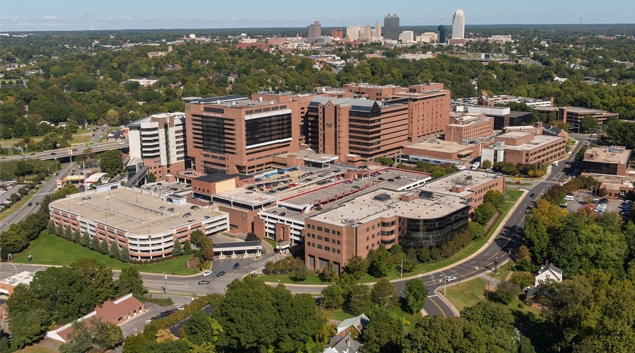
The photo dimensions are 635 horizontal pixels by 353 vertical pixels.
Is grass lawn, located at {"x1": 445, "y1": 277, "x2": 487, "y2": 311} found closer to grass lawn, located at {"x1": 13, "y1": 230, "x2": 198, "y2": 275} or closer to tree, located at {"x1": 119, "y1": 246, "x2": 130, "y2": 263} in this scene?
grass lawn, located at {"x1": 13, "y1": 230, "x2": 198, "y2": 275}

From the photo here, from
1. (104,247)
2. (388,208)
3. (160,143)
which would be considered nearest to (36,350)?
(104,247)

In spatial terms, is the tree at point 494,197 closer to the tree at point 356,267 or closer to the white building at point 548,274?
the white building at point 548,274

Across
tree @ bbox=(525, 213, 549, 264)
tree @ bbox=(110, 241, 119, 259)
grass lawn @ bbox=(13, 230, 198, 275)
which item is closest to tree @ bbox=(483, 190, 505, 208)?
tree @ bbox=(525, 213, 549, 264)

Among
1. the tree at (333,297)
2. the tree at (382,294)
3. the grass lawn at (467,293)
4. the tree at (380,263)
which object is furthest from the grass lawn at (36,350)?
the grass lawn at (467,293)

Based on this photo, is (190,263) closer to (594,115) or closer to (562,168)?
(562,168)

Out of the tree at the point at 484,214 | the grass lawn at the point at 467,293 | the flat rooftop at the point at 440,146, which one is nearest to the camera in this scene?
the grass lawn at the point at 467,293

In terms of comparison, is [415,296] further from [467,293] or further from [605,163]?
[605,163]
